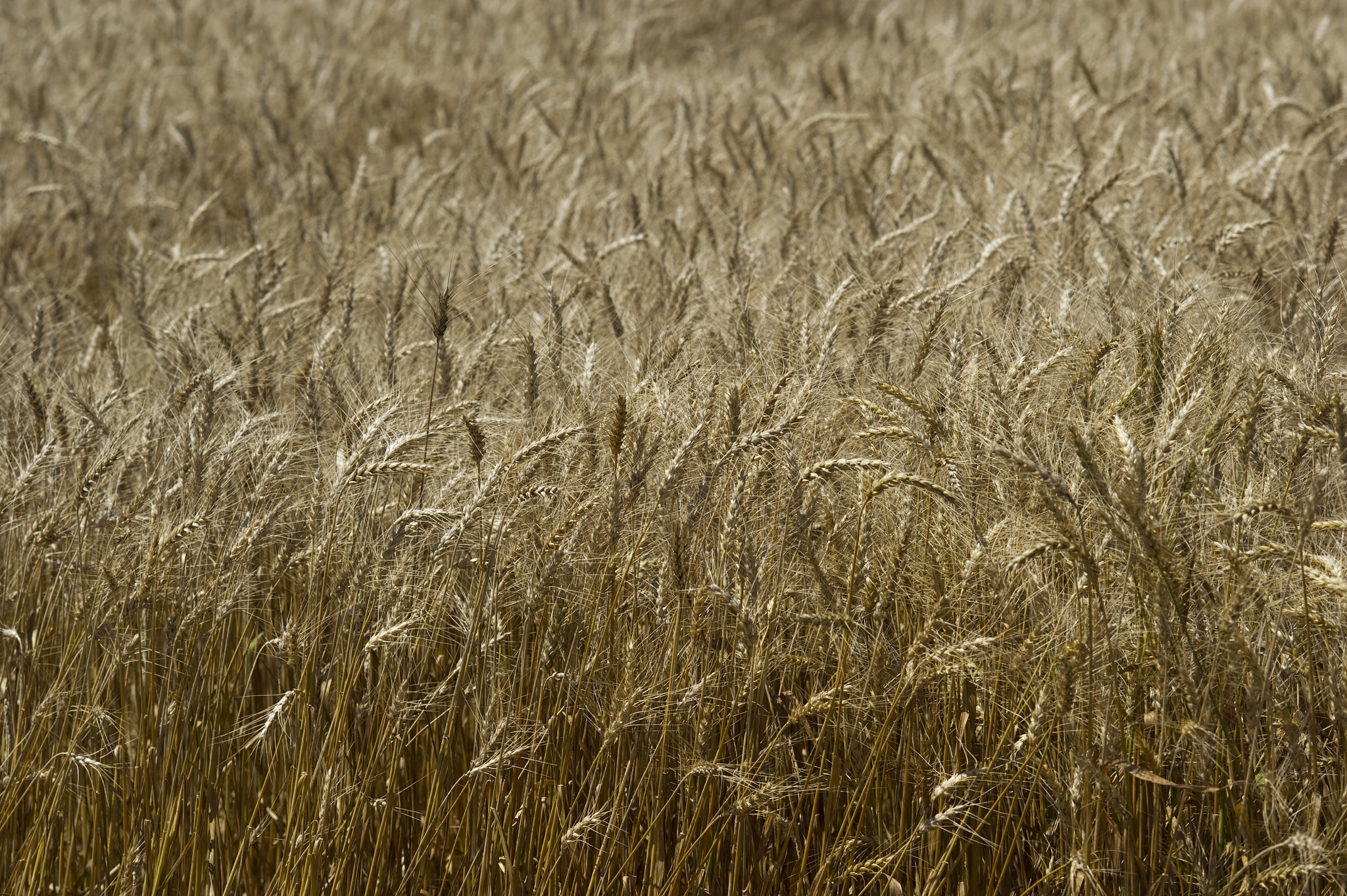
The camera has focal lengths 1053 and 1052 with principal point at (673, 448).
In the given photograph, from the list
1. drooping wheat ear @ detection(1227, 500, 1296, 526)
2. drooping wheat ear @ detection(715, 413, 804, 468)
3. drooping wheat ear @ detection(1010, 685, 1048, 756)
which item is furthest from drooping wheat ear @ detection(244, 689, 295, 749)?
drooping wheat ear @ detection(1227, 500, 1296, 526)

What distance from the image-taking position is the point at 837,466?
58.2 inches

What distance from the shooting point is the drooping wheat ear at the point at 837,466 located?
140 cm

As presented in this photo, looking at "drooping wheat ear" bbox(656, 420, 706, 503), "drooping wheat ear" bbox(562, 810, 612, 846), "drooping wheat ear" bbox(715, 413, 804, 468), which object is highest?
"drooping wheat ear" bbox(715, 413, 804, 468)

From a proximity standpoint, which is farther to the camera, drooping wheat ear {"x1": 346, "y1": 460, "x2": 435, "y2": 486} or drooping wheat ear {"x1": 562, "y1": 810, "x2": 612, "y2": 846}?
drooping wheat ear {"x1": 346, "y1": 460, "x2": 435, "y2": 486}

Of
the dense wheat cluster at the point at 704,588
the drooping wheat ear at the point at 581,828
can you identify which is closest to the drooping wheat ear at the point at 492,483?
the dense wheat cluster at the point at 704,588

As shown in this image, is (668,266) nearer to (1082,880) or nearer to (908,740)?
(908,740)

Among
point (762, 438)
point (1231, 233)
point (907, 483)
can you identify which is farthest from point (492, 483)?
point (1231, 233)

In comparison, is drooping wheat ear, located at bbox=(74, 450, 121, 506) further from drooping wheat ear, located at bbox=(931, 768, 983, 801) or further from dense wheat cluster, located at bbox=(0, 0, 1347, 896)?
drooping wheat ear, located at bbox=(931, 768, 983, 801)

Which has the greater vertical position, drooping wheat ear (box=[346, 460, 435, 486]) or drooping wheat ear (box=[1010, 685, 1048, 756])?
drooping wheat ear (box=[346, 460, 435, 486])

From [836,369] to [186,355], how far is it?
145cm

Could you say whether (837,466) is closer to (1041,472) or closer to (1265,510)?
(1041,472)

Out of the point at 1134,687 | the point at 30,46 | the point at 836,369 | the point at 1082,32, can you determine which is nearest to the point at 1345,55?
the point at 1082,32

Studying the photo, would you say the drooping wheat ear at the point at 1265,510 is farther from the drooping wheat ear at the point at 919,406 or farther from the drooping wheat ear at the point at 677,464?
the drooping wheat ear at the point at 677,464

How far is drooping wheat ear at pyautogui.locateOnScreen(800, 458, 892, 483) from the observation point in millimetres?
1403
